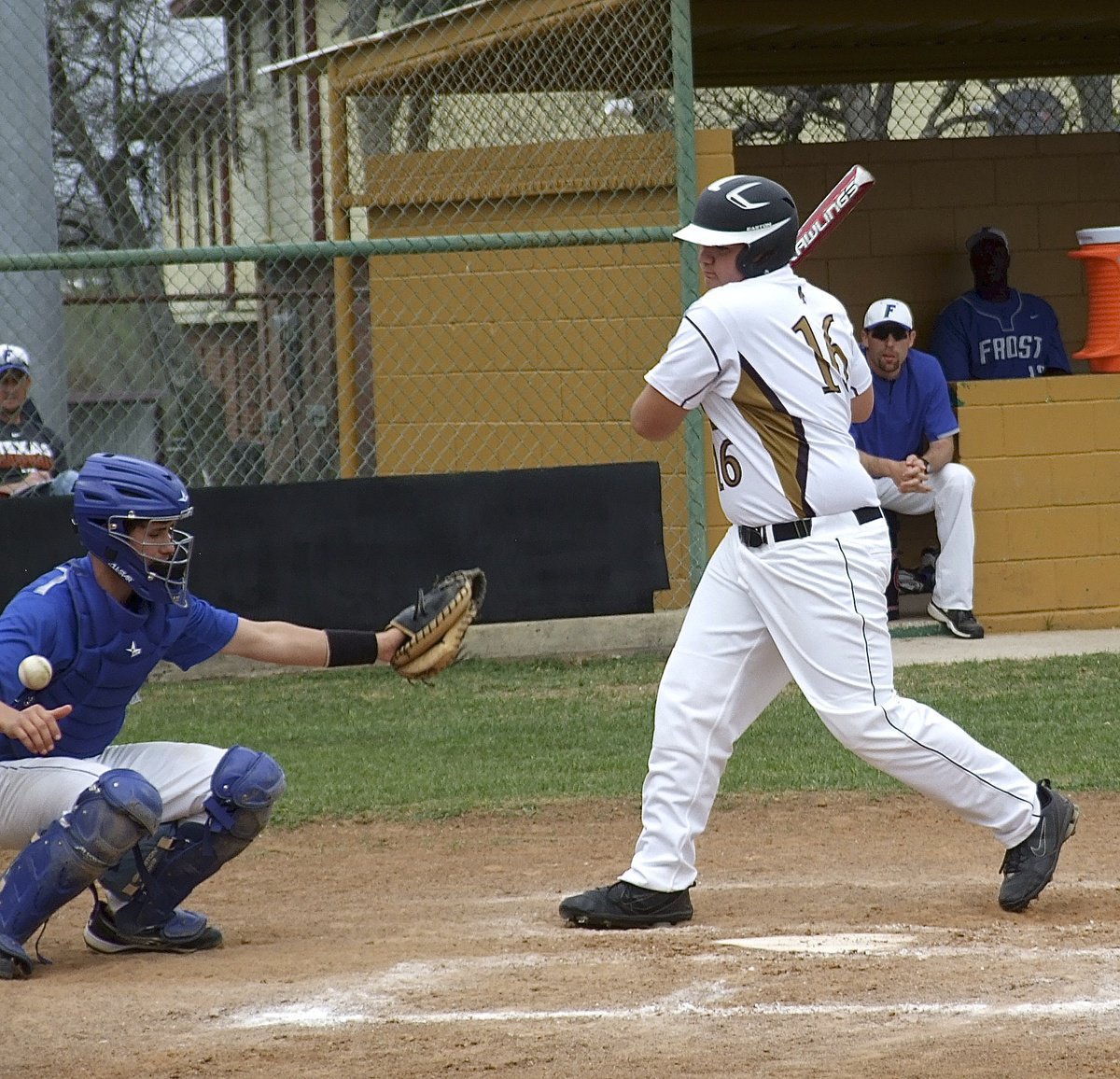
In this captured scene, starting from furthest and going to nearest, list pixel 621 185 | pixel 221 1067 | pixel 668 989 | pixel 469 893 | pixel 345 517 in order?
pixel 621 185
pixel 345 517
pixel 469 893
pixel 668 989
pixel 221 1067

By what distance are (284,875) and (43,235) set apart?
4862 mm

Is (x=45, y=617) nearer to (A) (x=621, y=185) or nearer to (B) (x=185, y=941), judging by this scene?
(B) (x=185, y=941)

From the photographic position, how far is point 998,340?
10367 mm

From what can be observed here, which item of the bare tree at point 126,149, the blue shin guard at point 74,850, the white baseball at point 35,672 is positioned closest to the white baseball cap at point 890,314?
the bare tree at point 126,149

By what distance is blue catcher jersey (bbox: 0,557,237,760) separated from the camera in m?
4.16

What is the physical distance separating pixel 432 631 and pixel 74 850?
1023mm

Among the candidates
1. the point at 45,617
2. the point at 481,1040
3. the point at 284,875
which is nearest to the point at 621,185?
the point at 284,875

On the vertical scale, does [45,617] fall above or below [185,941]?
above

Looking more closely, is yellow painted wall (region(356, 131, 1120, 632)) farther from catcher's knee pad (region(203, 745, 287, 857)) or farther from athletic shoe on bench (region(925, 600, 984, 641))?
catcher's knee pad (region(203, 745, 287, 857))

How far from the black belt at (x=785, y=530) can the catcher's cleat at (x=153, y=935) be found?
1.65 meters

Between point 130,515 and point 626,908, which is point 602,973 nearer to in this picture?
point 626,908

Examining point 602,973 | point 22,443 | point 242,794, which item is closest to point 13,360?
point 22,443

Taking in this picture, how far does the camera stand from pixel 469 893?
4.96 metres

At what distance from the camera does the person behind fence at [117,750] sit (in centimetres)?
412
